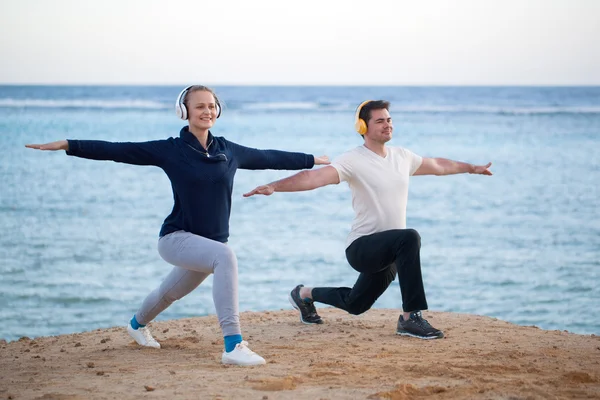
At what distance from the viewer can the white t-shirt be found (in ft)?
23.6

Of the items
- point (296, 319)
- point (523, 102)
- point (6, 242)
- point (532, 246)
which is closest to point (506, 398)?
point (296, 319)

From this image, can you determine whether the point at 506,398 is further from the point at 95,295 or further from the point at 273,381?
the point at 95,295

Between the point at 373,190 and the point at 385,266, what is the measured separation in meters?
0.65

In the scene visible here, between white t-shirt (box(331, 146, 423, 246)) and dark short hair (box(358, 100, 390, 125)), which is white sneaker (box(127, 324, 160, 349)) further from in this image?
dark short hair (box(358, 100, 390, 125))

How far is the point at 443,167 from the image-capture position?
773 centimetres

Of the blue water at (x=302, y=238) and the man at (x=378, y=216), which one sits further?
the blue water at (x=302, y=238)

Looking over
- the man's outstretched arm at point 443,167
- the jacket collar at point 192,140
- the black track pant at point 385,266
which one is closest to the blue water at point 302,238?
Result: the man's outstretched arm at point 443,167

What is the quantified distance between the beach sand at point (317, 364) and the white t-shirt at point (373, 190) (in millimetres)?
968

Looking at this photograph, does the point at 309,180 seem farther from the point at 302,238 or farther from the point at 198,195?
the point at 302,238

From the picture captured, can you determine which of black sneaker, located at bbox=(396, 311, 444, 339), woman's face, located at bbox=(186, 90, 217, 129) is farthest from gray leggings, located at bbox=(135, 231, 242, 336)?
black sneaker, located at bbox=(396, 311, 444, 339)

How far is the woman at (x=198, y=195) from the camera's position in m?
5.97

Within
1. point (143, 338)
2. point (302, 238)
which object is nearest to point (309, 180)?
point (143, 338)

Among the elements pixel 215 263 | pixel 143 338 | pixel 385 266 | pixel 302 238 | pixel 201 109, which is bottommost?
pixel 302 238

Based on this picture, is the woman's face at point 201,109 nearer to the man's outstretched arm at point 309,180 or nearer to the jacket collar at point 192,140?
the jacket collar at point 192,140
